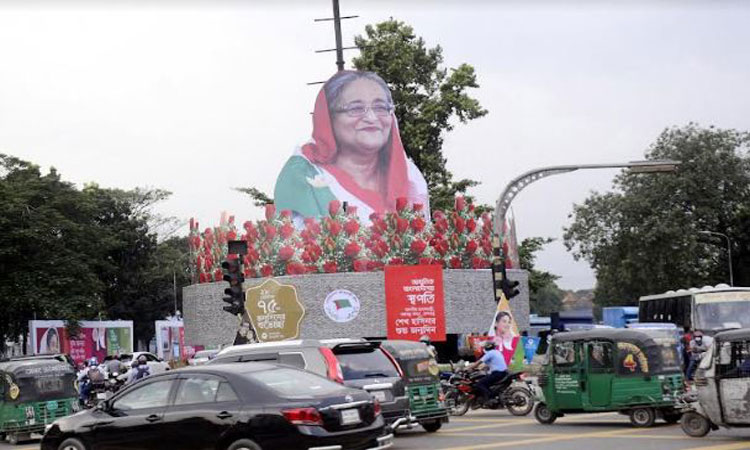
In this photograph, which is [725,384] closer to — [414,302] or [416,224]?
[414,302]

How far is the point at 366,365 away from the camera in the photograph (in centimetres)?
1628

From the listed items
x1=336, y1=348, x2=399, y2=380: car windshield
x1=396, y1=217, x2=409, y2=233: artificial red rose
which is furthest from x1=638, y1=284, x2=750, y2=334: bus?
x1=336, y1=348, x2=399, y2=380: car windshield

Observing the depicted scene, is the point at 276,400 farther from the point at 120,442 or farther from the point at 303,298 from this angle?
the point at 303,298

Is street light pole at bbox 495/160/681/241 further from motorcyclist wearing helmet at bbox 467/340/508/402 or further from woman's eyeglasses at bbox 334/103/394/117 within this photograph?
woman's eyeglasses at bbox 334/103/394/117

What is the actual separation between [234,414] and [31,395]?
11264mm

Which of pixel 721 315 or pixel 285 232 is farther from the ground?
pixel 285 232

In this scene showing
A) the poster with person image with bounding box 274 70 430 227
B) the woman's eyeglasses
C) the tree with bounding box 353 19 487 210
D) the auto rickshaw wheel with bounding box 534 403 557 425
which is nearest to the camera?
the auto rickshaw wheel with bounding box 534 403 557 425

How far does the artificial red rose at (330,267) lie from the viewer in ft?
128

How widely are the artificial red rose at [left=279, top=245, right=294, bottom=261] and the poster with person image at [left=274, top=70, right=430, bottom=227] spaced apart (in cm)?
658

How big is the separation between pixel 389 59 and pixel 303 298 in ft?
88.8

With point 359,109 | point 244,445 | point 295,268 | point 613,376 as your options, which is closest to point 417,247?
point 295,268

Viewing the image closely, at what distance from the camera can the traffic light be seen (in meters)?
25.5

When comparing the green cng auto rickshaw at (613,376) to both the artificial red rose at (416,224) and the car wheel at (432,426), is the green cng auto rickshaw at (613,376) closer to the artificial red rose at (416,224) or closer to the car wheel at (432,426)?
the car wheel at (432,426)

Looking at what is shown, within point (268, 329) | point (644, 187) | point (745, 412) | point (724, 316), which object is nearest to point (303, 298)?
point (268, 329)
